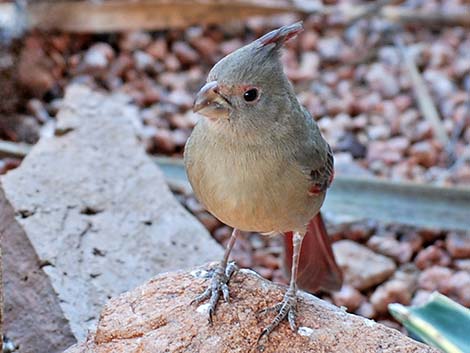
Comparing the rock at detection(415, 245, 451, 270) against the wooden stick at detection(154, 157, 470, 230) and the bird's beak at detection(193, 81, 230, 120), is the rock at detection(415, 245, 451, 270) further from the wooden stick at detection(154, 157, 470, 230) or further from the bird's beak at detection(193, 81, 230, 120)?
the bird's beak at detection(193, 81, 230, 120)

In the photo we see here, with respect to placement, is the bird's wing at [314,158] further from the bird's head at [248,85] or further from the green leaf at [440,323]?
the green leaf at [440,323]

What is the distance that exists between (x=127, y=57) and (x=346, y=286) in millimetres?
1854

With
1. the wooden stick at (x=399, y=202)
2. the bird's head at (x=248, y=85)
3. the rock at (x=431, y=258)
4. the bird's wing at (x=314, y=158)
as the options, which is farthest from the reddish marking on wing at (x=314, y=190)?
the rock at (x=431, y=258)

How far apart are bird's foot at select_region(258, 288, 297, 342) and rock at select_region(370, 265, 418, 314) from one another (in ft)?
3.59

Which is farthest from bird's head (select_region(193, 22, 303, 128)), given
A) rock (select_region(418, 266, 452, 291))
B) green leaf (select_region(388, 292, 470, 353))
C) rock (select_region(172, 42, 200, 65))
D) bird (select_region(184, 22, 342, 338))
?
rock (select_region(172, 42, 200, 65))

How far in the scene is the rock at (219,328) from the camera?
90.7 inches

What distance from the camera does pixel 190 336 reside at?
2.33 metres

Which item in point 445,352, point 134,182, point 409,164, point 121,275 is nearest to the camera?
point 445,352

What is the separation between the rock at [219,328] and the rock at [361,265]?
1120mm

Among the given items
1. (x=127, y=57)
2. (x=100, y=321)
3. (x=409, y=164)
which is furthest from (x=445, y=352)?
(x=127, y=57)

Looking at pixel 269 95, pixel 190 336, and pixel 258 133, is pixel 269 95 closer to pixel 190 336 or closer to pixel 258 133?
pixel 258 133

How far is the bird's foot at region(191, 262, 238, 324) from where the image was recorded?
2435mm

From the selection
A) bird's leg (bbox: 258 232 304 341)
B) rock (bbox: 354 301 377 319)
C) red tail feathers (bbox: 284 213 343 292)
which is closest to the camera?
bird's leg (bbox: 258 232 304 341)

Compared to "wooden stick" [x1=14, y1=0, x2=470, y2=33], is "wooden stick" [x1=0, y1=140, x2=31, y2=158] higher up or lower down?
lower down
